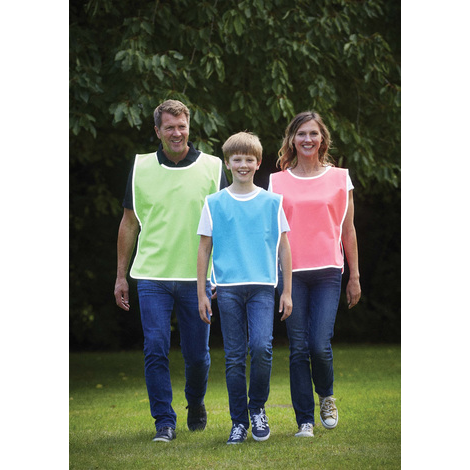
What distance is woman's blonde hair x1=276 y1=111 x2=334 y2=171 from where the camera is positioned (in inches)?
231

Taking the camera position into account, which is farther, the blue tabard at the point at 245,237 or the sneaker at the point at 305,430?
the sneaker at the point at 305,430

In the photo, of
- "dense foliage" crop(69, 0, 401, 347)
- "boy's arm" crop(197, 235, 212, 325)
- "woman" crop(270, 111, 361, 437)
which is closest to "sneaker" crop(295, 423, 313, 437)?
"woman" crop(270, 111, 361, 437)

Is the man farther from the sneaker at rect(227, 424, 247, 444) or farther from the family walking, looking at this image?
the sneaker at rect(227, 424, 247, 444)

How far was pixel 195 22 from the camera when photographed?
32.6 feet

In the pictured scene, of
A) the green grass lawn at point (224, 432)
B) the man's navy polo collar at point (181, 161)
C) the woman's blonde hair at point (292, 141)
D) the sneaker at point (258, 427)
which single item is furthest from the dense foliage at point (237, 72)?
the sneaker at point (258, 427)

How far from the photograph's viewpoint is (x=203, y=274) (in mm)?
5418

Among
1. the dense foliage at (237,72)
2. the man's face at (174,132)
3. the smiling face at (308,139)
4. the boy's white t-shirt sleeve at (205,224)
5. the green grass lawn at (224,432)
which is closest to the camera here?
the green grass lawn at (224,432)

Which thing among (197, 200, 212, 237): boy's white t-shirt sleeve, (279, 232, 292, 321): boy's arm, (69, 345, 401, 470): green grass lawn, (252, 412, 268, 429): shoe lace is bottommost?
(69, 345, 401, 470): green grass lawn

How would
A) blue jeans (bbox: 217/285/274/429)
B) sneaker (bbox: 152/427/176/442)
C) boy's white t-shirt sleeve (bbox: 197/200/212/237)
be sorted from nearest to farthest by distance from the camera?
blue jeans (bbox: 217/285/274/429) → boy's white t-shirt sleeve (bbox: 197/200/212/237) → sneaker (bbox: 152/427/176/442)

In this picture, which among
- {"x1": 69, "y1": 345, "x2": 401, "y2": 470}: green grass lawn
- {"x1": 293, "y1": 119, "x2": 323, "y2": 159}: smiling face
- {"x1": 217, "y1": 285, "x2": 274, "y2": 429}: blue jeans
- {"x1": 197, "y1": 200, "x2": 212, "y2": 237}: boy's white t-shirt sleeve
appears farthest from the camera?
{"x1": 293, "y1": 119, "x2": 323, "y2": 159}: smiling face

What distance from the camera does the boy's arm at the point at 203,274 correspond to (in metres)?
5.39

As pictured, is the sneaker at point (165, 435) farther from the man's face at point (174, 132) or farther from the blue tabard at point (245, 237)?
the man's face at point (174, 132)

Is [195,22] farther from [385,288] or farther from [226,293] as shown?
[385,288]

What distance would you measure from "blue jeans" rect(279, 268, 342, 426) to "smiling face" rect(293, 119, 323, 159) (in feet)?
2.78
